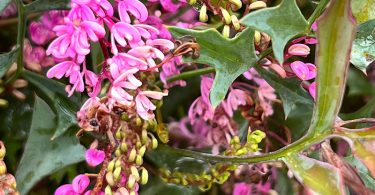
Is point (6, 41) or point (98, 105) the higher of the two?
point (98, 105)

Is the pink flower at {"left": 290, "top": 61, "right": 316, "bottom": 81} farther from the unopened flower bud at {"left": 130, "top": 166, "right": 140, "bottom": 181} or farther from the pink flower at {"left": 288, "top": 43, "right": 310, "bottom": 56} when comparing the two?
the unopened flower bud at {"left": 130, "top": 166, "right": 140, "bottom": 181}

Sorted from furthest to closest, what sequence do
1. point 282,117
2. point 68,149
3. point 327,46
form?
point 282,117 → point 68,149 → point 327,46

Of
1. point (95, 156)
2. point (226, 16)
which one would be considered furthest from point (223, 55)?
point (95, 156)

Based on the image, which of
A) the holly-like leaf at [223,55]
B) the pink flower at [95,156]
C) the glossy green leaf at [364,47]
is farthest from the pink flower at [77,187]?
the glossy green leaf at [364,47]

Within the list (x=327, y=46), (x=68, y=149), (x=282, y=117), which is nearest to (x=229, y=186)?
(x=282, y=117)

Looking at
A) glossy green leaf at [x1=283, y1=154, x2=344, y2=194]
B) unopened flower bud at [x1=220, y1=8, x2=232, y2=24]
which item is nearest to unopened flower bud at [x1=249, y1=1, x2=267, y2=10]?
unopened flower bud at [x1=220, y1=8, x2=232, y2=24]

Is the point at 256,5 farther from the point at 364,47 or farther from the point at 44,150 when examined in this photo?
the point at 44,150

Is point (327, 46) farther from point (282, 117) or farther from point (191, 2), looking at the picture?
point (282, 117)

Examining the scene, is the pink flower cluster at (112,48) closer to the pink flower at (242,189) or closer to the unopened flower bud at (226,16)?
the unopened flower bud at (226,16)
